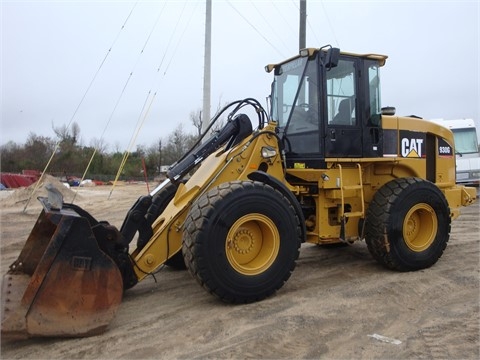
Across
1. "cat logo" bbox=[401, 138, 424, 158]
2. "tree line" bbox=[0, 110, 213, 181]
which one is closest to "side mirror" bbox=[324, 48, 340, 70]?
"cat logo" bbox=[401, 138, 424, 158]

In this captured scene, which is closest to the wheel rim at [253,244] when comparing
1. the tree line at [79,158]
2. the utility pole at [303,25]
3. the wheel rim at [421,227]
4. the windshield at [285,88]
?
the windshield at [285,88]

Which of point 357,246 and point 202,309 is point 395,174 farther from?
point 202,309

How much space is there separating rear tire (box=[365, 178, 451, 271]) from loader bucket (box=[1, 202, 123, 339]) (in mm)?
3280

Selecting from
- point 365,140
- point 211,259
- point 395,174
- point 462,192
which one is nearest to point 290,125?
point 365,140

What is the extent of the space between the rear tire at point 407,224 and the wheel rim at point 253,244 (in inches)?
64.3

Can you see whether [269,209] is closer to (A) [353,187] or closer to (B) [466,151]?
(A) [353,187]

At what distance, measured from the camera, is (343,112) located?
5637 mm

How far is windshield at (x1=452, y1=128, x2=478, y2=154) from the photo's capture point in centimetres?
1605

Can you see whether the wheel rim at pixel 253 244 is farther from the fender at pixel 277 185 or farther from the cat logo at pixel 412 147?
the cat logo at pixel 412 147

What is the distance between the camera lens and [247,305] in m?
4.36

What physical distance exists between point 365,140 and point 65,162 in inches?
1634

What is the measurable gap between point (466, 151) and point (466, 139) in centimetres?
57

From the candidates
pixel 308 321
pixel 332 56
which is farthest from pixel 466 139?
pixel 308 321

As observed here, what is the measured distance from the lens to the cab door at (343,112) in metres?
5.46
